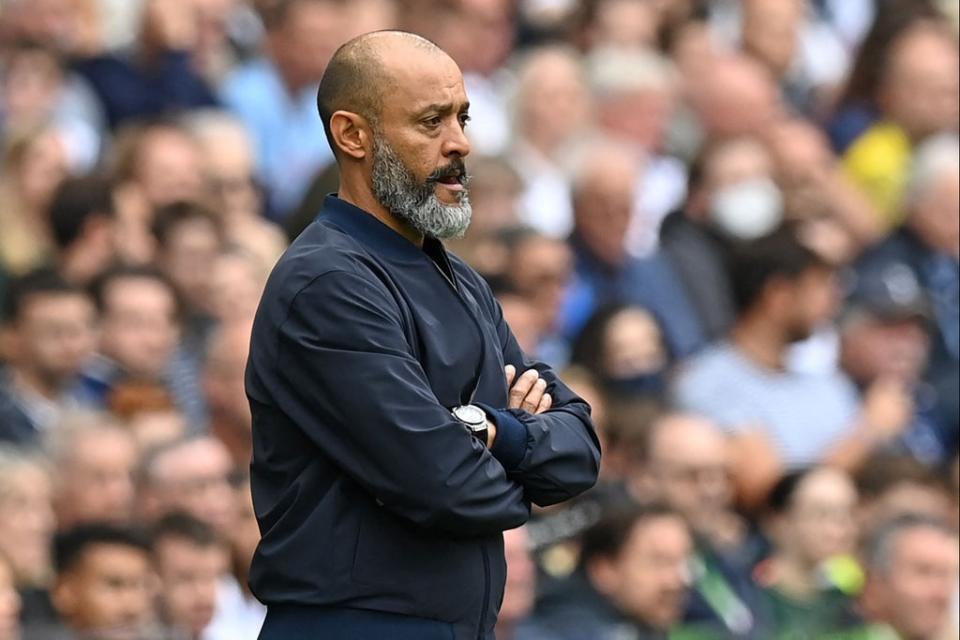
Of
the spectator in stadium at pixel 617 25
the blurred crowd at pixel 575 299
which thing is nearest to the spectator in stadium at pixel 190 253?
the blurred crowd at pixel 575 299

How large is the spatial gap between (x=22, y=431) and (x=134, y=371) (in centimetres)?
61

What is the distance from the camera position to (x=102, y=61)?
31.2ft

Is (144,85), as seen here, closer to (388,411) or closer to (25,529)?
(25,529)

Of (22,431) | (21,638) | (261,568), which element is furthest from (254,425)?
(22,431)

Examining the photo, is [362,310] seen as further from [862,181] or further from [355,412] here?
[862,181]

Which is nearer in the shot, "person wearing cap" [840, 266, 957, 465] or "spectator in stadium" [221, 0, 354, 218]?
"person wearing cap" [840, 266, 957, 465]

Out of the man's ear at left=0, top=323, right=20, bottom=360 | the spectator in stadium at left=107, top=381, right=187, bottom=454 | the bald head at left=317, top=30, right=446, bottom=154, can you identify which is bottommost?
the spectator in stadium at left=107, top=381, right=187, bottom=454

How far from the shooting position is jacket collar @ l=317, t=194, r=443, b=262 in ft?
14.3

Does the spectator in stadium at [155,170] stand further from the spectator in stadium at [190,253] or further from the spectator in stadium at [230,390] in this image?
the spectator in stadium at [230,390]

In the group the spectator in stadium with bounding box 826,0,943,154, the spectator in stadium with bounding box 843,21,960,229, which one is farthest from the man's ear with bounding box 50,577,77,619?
the spectator in stadium with bounding box 826,0,943,154

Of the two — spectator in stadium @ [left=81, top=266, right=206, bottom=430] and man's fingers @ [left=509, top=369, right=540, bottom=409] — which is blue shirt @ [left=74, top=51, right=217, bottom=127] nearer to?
spectator in stadium @ [left=81, top=266, right=206, bottom=430]

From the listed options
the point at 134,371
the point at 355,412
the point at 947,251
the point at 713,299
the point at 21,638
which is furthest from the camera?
Result: the point at 947,251

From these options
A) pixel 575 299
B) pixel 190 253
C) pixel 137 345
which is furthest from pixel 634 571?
pixel 190 253

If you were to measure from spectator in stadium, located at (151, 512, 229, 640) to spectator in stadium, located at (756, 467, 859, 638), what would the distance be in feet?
6.76
